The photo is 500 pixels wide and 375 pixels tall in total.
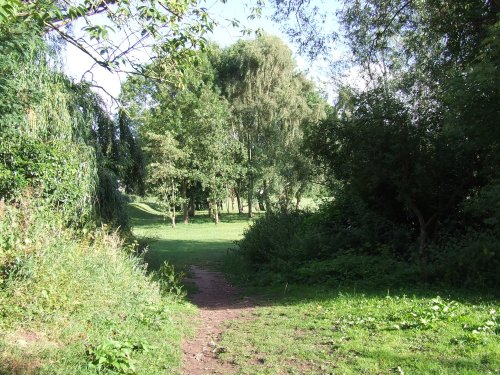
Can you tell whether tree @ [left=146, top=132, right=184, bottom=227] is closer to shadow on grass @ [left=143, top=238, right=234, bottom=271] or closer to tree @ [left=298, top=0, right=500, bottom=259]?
shadow on grass @ [left=143, top=238, right=234, bottom=271]

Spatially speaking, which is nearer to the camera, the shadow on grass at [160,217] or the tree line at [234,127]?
the tree line at [234,127]

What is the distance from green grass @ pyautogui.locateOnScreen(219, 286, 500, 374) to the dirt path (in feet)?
0.73

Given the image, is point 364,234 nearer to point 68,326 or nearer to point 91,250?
point 91,250

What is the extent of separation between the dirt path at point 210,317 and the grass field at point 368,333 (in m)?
0.21

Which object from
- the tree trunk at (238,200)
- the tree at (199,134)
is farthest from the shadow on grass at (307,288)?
the tree trunk at (238,200)

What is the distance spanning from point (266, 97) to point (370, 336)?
100 ft

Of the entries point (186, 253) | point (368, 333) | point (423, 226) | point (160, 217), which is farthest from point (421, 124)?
point (160, 217)

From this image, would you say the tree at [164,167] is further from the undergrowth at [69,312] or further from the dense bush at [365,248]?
the undergrowth at [69,312]

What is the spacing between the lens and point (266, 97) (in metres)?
35.3

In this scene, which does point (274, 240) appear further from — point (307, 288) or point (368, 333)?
point (368, 333)

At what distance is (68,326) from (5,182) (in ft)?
13.3

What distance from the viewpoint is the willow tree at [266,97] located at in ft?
114

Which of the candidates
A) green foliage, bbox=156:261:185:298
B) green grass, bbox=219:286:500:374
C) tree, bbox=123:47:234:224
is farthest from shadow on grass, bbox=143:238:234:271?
tree, bbox=123:47:234:224

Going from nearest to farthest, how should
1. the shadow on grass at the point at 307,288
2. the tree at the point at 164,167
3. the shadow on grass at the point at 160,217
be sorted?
the shadow on grass at the point at 307,288 < the tree at the point at 164,167 < the shadow on grass at the point at 160,217
